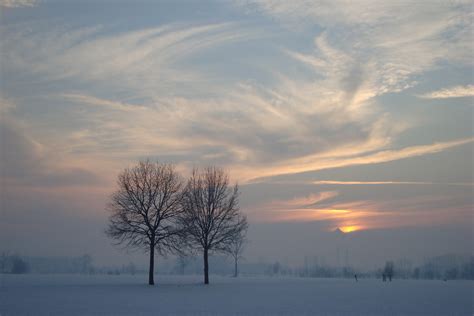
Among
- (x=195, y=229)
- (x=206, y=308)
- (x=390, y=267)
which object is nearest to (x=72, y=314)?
(x=206, y=308)

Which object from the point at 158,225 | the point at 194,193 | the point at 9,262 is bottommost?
the point at 9,262

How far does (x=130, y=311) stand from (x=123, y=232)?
24280 mm

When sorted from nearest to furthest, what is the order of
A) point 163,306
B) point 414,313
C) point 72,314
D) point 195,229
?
point 72,314
point 414,313
point 163,306
point 195,229

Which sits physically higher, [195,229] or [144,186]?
[144,186]

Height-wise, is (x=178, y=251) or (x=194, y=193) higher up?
(x=194, y=193)

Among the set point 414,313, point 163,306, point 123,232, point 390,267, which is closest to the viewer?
point 414,313

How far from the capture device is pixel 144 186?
47.9 metres

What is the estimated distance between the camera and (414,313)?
23.8m

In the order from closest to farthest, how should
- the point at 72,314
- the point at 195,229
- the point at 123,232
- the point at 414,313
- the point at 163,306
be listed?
1. the point at 72,314
2. the point at 414,313
3. the point at 163,306
4. the point at 123,232
5. the point at 195,229

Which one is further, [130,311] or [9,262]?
[9,262]

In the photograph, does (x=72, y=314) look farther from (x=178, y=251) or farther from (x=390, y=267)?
(x=390, y=267)

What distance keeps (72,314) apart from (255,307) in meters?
10.0

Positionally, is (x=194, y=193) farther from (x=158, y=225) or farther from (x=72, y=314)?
(x=72, y=314)

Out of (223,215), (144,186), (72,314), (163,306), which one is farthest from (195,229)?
(72,314)
